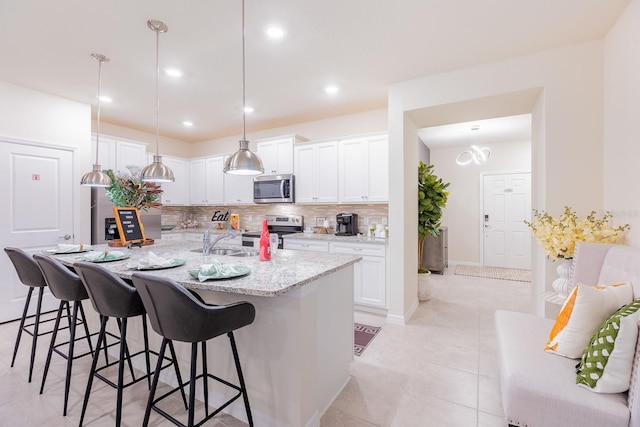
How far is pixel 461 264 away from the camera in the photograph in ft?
21.9

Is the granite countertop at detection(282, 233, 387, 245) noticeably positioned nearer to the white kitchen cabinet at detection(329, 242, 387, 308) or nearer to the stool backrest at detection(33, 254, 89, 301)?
the white kitchen cabinet at detection(329, 242, 387, 308)

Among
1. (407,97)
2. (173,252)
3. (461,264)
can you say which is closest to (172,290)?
(173,252)

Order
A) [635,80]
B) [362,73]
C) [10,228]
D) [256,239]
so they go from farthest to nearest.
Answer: [256,239] → [10,228] → [362,73] → [635,80]

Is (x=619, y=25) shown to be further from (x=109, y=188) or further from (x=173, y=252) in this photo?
(x=109, y=188)

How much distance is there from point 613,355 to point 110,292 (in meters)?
2.42

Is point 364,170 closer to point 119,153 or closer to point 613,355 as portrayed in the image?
point 613,355

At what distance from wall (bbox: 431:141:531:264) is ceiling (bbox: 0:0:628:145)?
3.63 meters

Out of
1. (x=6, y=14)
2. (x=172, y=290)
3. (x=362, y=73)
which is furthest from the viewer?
(x=362, y=73)

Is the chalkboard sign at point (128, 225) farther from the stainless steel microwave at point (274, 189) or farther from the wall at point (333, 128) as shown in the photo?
the wall at point (333, 128)

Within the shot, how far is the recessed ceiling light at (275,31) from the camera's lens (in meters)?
2.35

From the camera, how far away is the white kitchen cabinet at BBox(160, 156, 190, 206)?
17.7 feet

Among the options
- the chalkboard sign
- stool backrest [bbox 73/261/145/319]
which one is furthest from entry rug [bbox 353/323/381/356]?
the chalkboard sign

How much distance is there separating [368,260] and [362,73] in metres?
2.11

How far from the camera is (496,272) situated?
5.84 m
